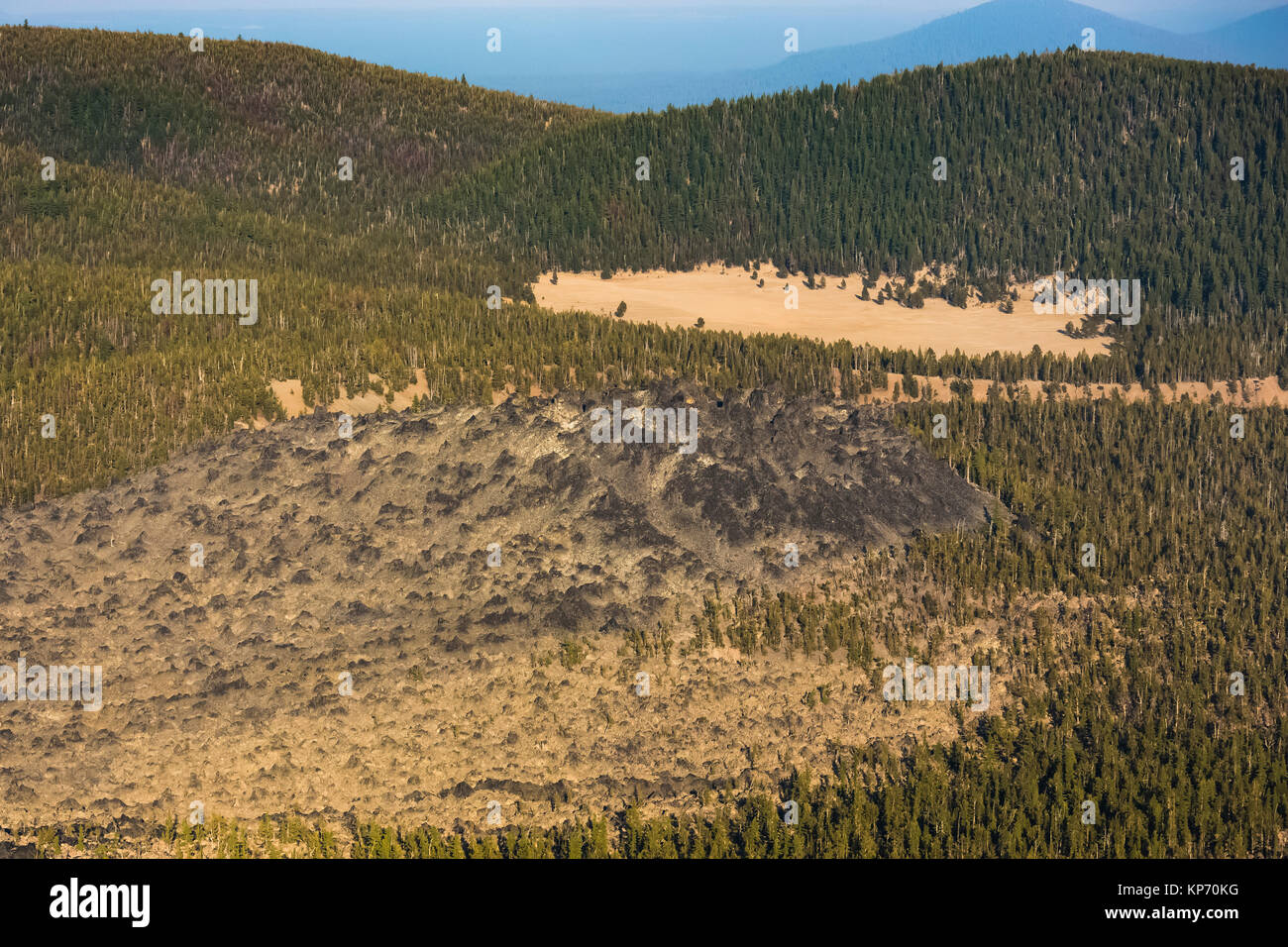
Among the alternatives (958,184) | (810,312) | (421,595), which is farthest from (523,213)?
(421,595)

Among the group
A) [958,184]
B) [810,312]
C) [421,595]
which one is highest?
[958,184]

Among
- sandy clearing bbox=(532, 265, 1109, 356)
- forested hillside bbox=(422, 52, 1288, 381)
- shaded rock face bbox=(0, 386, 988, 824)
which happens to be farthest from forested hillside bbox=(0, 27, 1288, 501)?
shaded rock face bbox=(0, 386, 988, 824)

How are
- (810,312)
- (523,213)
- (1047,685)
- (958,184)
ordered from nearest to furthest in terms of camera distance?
(1047,685)
(810,312)
(523,213)
(958,184)

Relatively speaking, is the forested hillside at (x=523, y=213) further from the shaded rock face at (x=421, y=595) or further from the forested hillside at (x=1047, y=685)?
the forested hillside at (x=1047, y=685)

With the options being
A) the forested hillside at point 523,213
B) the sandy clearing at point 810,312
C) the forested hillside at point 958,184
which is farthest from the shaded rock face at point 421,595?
the forested hillside at point 958,184

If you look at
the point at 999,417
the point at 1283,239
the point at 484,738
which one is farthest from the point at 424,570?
the point at 1283,239

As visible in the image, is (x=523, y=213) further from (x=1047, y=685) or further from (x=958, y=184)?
(x=1047, y=685)
